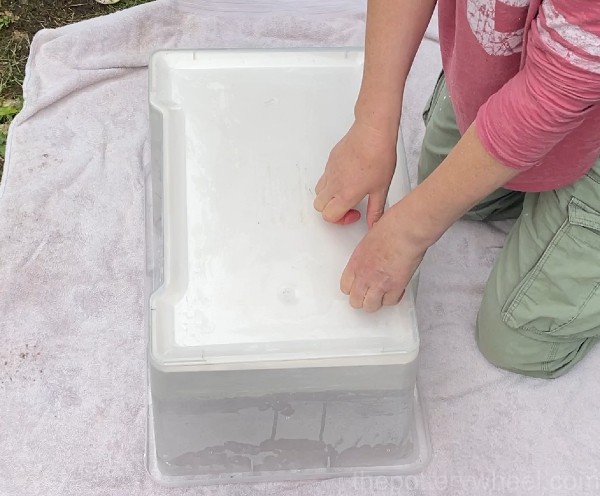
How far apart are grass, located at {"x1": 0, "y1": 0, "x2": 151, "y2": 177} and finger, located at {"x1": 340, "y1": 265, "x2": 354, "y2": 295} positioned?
2.75 ft

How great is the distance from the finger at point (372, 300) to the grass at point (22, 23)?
88cm

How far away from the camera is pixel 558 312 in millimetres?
1151

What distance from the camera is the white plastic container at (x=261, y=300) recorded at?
988mm

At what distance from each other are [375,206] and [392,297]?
0.12 metres

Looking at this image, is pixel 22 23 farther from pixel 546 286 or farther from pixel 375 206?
pixel 546 286

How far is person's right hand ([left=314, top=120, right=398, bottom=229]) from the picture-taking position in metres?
1.03

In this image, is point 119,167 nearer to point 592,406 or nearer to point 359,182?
point 359,182

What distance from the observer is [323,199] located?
1.07 m

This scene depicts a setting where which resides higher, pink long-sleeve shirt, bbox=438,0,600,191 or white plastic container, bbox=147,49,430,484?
pink long-sleeve shirt, bbox=438,0,600,191

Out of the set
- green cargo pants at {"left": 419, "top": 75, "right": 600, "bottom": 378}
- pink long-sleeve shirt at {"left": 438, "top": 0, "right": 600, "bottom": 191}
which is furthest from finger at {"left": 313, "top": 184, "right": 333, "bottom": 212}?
green cargo pants at {"left": 419, "top": 75, "right": 600, "bottom": 378}

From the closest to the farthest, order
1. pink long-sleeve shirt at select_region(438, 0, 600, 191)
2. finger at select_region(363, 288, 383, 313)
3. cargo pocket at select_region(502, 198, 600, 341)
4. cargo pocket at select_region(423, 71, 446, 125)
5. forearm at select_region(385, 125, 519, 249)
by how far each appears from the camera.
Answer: pink long-sleeve shirt at select_region(438, 0, 600, 191)
forearm at select_region(385, 125, 519, 249)
finger at select_region(363, 288, 383, 313)
cargo pocket at select_region(502, 198, 600, 341)
cargo pocket at select_region(423, 71, 446, 125)

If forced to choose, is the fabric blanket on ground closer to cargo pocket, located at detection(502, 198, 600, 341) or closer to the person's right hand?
cargo pocket, located at detection(502, 198, 600, 341)

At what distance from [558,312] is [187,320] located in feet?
1.71

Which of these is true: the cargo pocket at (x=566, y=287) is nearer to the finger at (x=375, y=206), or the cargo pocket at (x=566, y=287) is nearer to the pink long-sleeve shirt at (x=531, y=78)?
the pink long-sleeve shirt at (x=531, y=78)
